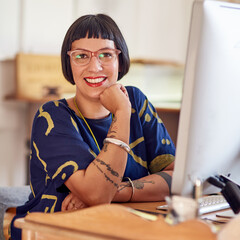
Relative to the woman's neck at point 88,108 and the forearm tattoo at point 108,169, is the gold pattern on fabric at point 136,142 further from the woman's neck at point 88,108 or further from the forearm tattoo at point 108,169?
the forearm tattoo at point 108,169

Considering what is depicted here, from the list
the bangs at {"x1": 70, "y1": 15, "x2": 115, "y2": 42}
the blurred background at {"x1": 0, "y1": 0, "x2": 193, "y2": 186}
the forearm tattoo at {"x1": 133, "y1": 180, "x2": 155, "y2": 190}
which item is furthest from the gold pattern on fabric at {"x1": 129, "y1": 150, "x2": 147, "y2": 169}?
the blurred background at {"x1": 0, "y1": 0, "x2": 193, "y2": 186}

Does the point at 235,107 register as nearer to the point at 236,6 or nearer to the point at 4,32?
the point at 236,6

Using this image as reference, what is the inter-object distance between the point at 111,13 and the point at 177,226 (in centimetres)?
332

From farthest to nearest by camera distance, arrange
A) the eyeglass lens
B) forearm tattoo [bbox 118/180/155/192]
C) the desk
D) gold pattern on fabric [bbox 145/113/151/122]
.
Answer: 1. gold pattern on fabric [bbox 145/113/151/122]
2. the eyeglass lens
3. forearm tattoo [bbox 118/180/155/192]
4. the desk

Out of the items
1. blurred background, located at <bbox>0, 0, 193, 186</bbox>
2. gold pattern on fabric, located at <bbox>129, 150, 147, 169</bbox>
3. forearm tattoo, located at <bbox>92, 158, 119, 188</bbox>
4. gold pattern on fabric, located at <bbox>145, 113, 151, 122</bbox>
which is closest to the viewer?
forearm tattoo, located at <bbox>92, 158, 119, 188</bbox>

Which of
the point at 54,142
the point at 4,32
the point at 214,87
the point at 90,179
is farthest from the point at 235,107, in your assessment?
the point at 4,32

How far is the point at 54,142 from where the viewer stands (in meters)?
1.44

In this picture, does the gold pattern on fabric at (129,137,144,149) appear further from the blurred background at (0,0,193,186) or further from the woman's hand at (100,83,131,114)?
the blurred background at (0,0,193,186)

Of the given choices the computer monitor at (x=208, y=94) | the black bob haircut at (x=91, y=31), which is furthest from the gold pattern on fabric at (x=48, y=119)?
the computer monitor at (x=208, y=94)

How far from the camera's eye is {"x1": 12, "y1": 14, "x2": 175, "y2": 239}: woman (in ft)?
4.52

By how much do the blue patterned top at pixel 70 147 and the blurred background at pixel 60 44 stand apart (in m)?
1.58

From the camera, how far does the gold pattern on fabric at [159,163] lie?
1714mm

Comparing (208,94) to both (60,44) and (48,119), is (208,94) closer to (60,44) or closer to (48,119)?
(48,119)

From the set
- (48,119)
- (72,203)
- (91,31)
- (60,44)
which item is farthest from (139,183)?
(60,44)
